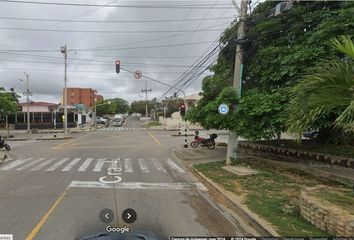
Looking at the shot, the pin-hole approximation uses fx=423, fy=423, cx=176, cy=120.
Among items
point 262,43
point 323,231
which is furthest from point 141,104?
point 323,231

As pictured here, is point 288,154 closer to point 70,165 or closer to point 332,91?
point 70,165

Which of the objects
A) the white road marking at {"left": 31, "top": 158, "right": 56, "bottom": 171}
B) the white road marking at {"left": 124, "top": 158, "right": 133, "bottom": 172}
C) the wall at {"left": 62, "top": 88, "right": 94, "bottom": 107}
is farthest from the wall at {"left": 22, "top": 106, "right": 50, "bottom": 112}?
the wall at {"left": 62, "top": 88, "right": 94, "bottom": 107}

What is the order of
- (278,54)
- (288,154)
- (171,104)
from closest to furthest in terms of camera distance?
(278,54) < (288,154) < (171,104)

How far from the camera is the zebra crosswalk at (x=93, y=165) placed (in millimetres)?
20156

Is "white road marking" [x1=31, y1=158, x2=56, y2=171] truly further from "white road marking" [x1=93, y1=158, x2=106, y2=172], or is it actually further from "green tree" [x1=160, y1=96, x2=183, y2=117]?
"green tree" [x1=160, y1=96, x2=183, y2=117]

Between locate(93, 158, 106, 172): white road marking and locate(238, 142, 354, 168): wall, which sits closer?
locate(238, 142, 354, 168): wall

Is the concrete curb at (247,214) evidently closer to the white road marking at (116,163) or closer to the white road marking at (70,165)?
the white road marking at (116,163)

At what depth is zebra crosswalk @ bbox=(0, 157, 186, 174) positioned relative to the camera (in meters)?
20.2

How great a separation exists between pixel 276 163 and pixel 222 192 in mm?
6602

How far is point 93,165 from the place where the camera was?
21766 mm

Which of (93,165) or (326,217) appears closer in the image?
(326,217)

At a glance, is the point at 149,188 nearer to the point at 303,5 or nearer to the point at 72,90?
the point at 303,5

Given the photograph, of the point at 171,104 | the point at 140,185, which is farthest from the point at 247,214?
the point at 171,104

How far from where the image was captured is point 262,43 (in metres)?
20.8
